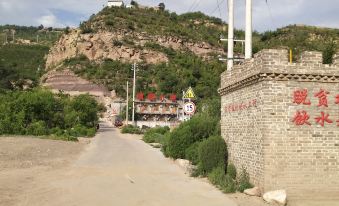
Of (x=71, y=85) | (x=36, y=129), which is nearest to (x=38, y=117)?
(x=36, y=129)

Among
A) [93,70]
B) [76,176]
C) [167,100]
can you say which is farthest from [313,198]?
[93,70]

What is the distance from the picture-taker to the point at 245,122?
1360cm

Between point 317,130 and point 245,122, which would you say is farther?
point 245,122

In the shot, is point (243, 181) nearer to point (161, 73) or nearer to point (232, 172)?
point (232, 172)

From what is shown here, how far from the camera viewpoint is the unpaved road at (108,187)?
37.8ft

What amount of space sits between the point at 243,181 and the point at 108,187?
156 inches

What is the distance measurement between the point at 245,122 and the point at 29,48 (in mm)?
151100

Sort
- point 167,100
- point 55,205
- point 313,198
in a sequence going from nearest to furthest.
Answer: point 55,205 < point 313,198 < point 167,100

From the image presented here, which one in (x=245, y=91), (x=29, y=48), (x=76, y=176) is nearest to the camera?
(x=245, y=91)

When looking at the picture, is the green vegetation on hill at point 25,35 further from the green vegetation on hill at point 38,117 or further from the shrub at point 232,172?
the shrub at point 232,172

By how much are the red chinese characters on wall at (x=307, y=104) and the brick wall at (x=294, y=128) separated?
0.03m

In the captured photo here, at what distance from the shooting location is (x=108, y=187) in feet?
44.8

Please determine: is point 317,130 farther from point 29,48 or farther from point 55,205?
point 29,48

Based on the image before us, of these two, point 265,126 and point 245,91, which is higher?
point 245,91
